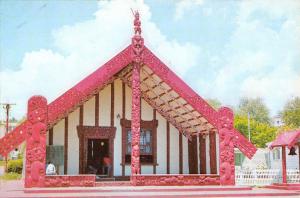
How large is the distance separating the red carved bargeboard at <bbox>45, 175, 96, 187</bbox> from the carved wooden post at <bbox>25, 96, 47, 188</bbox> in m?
0.28

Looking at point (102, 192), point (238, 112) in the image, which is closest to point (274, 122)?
point (238, 112)

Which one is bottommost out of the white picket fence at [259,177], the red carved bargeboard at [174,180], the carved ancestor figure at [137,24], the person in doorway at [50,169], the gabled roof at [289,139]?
the white picket fence at [259,177]

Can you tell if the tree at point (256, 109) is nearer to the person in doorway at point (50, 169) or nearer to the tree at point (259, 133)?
the tree at point (259, 133)

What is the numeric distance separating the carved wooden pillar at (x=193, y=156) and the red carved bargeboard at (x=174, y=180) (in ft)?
12.1

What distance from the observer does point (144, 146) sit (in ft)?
59.9

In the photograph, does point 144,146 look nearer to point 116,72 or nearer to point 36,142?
point 116,72

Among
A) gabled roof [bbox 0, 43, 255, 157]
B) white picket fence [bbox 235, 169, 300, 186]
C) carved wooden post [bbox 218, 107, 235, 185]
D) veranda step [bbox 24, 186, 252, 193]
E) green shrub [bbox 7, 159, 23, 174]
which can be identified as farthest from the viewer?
green shrub [bbox 7, 159, 23, 174]

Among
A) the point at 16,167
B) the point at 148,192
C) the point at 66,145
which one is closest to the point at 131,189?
the point at 148,192

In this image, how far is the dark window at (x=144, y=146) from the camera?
18.0 m

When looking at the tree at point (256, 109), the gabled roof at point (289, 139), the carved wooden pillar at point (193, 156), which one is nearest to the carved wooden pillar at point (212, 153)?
the carved wooden pillar at point (193, 156)

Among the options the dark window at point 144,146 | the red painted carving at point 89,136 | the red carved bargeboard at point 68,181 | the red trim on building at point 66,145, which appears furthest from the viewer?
the dark window at point 144,146

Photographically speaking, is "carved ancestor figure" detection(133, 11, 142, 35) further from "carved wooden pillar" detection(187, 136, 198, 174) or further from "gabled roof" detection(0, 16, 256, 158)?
"carved wooden pillar" detection(187, 136, 198, 174)

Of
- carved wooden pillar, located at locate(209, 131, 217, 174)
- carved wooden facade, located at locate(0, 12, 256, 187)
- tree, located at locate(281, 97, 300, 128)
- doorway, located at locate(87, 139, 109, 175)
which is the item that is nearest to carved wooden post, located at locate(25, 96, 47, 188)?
carved wooden facade, located at locate(0, 12, 256, 187)

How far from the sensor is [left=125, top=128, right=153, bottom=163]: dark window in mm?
18011
